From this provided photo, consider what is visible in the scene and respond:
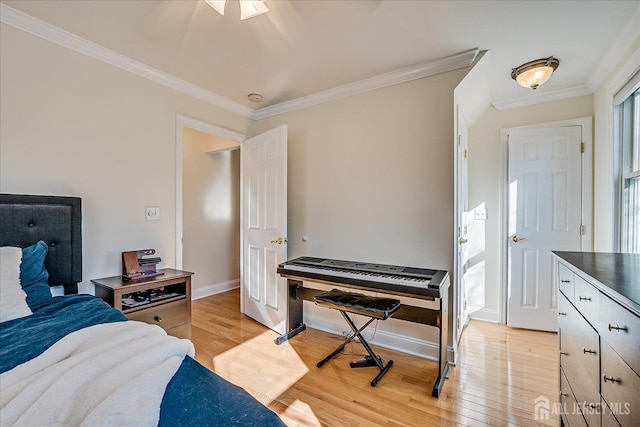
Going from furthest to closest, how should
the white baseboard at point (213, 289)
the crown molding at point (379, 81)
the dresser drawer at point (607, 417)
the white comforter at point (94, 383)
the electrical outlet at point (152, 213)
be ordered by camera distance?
the white baseboard at point (213, 289)
the electrical outlet at point (152, 213)
the crown molding at point (379, 81)
the dresser drawer at point (607, 417)
the white comforter at point (94, 383)

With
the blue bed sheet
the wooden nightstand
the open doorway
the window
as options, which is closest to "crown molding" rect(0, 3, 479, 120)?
the open doorway

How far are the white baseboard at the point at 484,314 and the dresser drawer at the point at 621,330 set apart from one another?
243cm

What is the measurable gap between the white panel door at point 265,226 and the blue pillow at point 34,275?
168 centimetres

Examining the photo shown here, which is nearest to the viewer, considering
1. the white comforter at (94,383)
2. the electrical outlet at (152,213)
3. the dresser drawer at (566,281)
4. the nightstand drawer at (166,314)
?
the white comforter at (94,383)

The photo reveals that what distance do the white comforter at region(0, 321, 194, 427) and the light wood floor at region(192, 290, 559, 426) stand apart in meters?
1.10

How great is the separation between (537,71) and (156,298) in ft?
11.5

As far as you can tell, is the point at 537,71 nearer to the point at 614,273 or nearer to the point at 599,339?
the point at 614,273

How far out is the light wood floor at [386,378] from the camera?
1.68 meters

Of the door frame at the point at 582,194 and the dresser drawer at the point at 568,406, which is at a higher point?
the door frame at the point at 582,194

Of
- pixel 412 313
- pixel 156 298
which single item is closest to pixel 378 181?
pixel 412 313

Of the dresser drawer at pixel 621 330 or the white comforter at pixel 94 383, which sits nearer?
the white comforter at pixel 94 383

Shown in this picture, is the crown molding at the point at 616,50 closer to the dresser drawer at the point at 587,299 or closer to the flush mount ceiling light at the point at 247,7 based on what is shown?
the dresser drawer at the point at 587,299

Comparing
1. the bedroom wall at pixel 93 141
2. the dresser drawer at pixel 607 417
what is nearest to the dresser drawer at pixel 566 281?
the dresser drawer at pixel 607 417

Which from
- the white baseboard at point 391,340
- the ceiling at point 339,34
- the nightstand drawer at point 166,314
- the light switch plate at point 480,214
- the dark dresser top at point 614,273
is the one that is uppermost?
the ceiling at point 339,34
